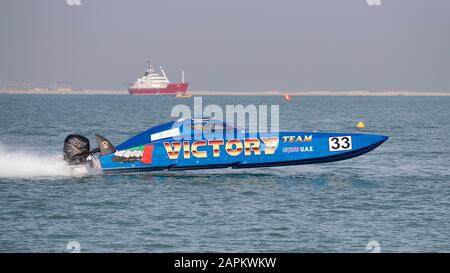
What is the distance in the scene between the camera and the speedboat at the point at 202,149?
Answer: 20.3 m

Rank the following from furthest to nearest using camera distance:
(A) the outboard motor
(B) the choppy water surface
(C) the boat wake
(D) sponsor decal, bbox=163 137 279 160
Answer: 1. (C) the boat wake
2. (D) sponsor decal, bbox=163 137 279 160
3. (A) the outboard motor
4. (B) the choppy water surface

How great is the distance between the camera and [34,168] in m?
21.9

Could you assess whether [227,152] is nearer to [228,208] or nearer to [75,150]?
[75,150]

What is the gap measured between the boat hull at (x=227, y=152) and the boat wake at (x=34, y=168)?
1114mm

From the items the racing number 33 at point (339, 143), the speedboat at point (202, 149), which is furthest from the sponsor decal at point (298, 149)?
the racing number 33 at point (339, 143)

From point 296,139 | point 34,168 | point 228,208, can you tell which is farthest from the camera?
point 34,168

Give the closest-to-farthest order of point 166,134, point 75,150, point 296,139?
point 75,150 < point 296,139 < point 166,134

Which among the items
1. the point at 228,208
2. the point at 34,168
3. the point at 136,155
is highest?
A: the point at 136,155

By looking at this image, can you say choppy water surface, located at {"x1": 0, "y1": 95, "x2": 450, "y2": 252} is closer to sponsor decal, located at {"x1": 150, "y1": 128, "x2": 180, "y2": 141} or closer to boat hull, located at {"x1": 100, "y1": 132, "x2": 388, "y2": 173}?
boat hull, located at {"x1": 100, "y1": 132, "x2": 388, "y2": 173}

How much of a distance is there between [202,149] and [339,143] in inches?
156

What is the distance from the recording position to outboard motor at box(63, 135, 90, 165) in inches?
793

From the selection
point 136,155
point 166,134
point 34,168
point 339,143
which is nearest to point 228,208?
point 166,134

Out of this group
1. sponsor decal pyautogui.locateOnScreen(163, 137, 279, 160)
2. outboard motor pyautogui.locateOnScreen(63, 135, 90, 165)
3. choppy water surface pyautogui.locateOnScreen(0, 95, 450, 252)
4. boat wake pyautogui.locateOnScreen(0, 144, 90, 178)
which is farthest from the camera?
boat wake pyautogui.locateOnScreen(0, 144, 90, 178)

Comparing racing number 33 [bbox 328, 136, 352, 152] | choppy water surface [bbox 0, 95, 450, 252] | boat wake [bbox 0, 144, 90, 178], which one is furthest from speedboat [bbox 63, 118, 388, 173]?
boat wake [bbox 0, 144, 90, 178]
